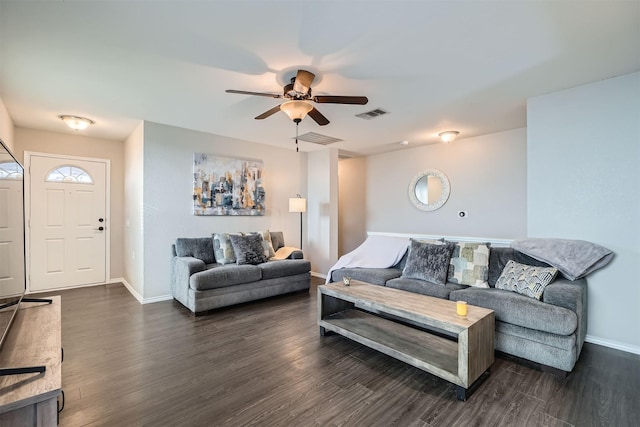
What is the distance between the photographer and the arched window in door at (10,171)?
1567 mm

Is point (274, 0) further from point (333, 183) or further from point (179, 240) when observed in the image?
point (333, 183)

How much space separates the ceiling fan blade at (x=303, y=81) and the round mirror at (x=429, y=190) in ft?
11.5

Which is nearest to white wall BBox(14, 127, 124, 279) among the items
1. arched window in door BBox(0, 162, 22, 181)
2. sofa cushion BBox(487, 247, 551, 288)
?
arched window in door BBox(0, 162, 22, 181)

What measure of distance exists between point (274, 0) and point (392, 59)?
3.60ft

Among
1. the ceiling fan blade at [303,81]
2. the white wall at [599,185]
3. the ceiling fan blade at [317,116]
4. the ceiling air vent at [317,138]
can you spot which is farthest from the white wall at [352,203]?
the ceiling fan blade at [303,81]

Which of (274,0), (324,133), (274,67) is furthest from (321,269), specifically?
(274,0)

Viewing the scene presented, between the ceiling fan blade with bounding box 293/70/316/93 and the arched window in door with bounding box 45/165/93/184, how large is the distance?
4455mm

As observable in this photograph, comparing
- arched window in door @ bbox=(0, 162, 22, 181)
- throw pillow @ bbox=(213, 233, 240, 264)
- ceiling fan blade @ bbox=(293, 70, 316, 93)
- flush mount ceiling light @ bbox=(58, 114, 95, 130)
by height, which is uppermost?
flush mount ceiling light @ bbox=(58, 114, 95, 130)

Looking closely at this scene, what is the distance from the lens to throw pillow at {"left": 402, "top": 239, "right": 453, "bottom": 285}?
10.6 feet

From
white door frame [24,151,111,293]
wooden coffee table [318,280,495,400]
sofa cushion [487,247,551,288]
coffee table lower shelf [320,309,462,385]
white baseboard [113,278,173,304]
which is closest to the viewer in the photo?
wooden coffee table [318,280,495,400]

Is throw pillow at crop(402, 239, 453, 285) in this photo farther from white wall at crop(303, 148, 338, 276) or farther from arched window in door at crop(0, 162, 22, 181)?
arched window in door at crop(0, 162, 22, 181)

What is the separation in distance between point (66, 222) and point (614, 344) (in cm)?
729

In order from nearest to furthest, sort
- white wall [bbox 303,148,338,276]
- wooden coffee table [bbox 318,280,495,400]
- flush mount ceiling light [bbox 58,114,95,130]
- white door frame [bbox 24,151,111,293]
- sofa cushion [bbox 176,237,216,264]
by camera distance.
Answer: wooden coffee table [bbox 318,280,495,400], flush mount ceiling light [bbox 58,114,95,130], sofa cushion [bbox 176,237,216,264], white door frame [bbox 24,151,111,293], white wall [bbox 303,148,338,276]

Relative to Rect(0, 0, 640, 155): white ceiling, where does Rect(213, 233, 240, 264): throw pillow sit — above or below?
below
